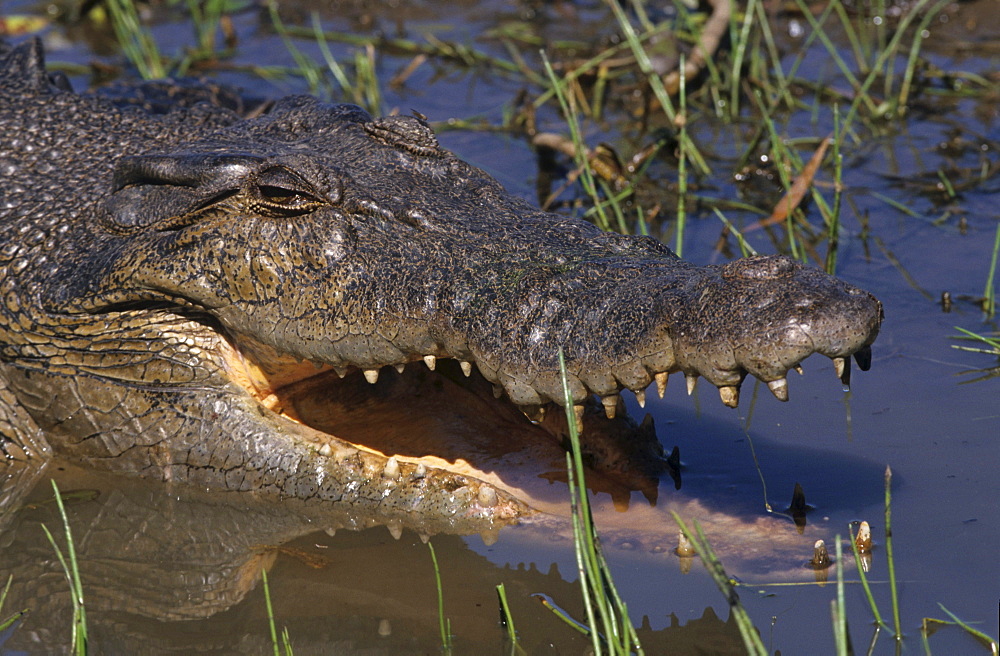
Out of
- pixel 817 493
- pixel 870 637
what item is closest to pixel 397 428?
pixel 817 493

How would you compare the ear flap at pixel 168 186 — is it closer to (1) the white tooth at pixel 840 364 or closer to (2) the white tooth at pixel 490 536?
(2) the white tooth at pixel 490 536

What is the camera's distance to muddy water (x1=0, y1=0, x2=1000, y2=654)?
2.79 m

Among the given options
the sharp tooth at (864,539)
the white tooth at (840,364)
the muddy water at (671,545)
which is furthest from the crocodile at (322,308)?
the sharp tooth at (864,539)

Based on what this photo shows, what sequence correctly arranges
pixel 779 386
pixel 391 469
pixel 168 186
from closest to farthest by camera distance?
pixel 779 386, pixel 391 469, pixel 168 186

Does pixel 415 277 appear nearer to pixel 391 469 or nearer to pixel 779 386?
pixel 391 469

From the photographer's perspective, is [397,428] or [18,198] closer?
[397,428]

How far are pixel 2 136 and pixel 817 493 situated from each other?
10.2 feet

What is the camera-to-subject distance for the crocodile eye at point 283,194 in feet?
10.6

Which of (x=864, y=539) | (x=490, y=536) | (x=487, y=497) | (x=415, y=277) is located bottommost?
(x=490, y=536)

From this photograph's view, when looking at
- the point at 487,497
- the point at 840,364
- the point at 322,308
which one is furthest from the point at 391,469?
the point at 840,364

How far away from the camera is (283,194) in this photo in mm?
3273

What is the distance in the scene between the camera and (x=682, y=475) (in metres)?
3.32

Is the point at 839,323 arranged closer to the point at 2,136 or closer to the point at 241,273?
the point at 241,273

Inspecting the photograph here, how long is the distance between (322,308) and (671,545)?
1.14m
